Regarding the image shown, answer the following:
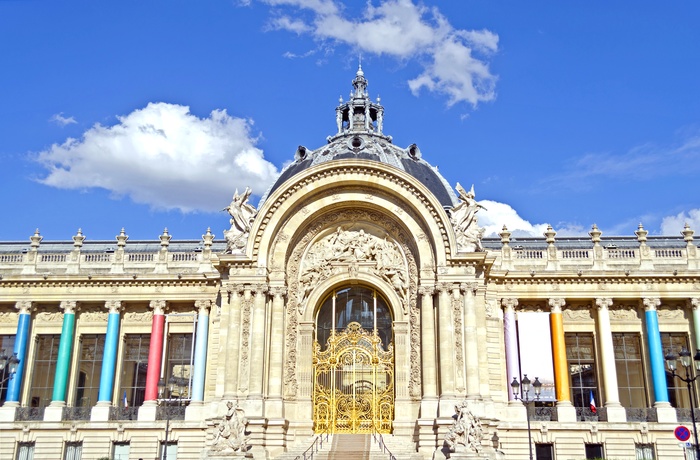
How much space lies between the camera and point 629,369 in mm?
31688

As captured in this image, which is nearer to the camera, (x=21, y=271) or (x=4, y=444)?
(x=4, y=444)

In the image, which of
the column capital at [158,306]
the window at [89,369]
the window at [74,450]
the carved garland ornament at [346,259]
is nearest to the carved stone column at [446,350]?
the carved garland ornament at [346,259]

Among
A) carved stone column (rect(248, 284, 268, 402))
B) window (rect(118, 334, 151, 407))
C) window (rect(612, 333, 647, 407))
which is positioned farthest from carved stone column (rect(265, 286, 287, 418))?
window (rect(612, 333, 647, 407))

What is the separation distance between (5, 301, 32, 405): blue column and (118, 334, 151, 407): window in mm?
4377

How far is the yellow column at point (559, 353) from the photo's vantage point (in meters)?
30.3

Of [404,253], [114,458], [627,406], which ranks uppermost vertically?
[404,253]

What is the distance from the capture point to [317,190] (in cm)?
2997

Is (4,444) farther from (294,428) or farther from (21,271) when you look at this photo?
(294,428)

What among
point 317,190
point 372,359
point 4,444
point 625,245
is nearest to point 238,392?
point 372,359

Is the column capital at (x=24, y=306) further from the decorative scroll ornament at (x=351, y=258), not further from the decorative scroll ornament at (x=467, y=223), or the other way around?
the decorative scroll ornament at (x=467, y=223)

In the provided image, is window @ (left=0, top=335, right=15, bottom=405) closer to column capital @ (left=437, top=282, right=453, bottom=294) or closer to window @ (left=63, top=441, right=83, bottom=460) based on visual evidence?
window @ (left=63, top=441, right=83, bottom=460)

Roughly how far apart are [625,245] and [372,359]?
14.2 m

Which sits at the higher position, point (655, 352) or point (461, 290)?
point (461, 290)

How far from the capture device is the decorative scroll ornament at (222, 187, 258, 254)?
29.5 metres
